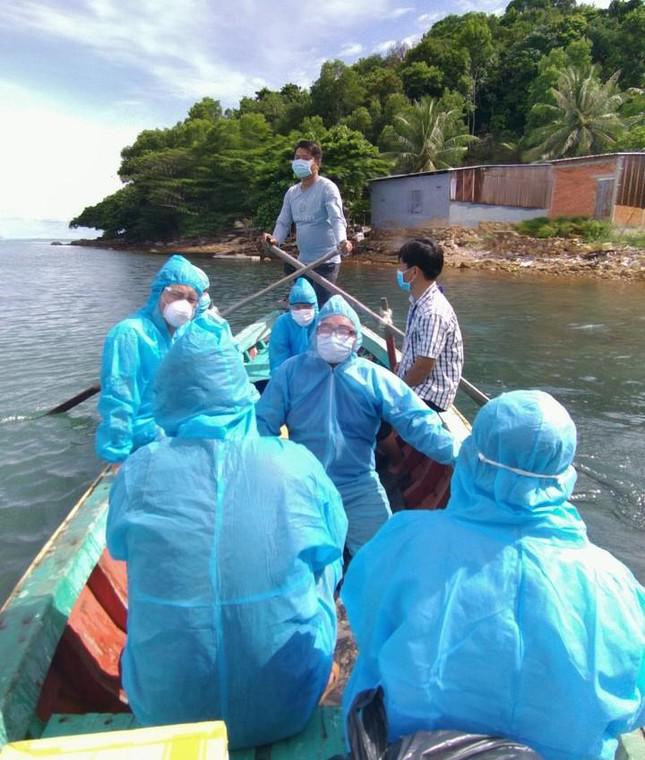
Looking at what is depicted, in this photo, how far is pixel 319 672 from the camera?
163 centimetres

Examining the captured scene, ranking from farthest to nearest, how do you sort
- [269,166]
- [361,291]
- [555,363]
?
1. [269,166]
2. [361,291]
3. [555,363]

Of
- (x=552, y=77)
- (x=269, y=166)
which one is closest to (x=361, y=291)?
(x=269, y=166)

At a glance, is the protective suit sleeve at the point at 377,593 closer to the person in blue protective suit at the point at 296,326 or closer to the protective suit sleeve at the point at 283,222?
the person in blue protective suit at the point at 296,326

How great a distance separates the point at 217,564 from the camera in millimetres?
1435

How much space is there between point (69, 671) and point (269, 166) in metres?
32.8

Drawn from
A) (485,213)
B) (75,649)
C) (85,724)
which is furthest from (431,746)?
(485,213)

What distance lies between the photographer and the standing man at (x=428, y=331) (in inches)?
135

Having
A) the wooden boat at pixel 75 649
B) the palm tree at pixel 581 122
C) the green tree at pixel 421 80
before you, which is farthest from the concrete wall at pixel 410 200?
the wooden boat at pixel 75 649

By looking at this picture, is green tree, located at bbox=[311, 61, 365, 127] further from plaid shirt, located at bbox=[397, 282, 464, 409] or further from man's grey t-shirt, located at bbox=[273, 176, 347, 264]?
plaid shirt, located at bbox=[397, 282, 464, 409]

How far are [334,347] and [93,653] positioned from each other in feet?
5.57

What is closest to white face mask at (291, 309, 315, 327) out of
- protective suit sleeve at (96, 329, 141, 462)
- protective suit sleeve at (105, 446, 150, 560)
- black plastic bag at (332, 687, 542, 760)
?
protective suit sleeve at (96, 329, 141, 462)

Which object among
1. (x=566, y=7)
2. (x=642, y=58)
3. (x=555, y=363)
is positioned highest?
(x=566, y=7)

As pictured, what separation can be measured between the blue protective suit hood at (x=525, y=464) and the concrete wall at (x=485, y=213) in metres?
26.9

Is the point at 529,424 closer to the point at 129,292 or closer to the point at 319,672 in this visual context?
the point at 319,672
